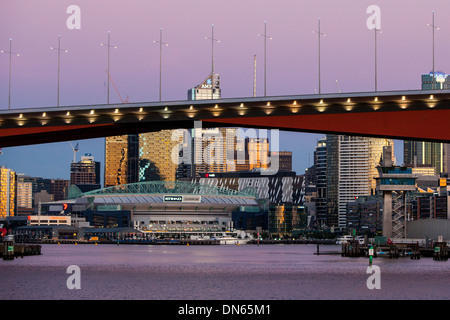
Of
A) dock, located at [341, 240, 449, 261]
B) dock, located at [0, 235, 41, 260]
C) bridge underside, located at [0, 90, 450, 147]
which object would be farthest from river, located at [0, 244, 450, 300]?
dock, located at [341, 240, 449, 261]

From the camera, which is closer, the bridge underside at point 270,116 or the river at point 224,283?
the river at point 224,283

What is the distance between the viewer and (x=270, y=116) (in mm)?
82625

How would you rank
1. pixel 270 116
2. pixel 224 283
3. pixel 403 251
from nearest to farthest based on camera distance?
pixel 270 116
pixel 224 283
pixel 403 251

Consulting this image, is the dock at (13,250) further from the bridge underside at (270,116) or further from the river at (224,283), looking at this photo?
the bridge underside at (270,116)

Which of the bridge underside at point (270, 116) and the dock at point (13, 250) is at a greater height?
the bridge underside at point (270, 116)

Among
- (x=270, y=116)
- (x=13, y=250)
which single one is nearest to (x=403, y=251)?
(x=13, y=250)

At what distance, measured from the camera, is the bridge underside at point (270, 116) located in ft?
258

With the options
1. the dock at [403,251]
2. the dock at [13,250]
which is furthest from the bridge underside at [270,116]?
the dock at [403,251]

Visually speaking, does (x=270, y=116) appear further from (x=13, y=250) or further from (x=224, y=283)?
(x=13, y=250)
